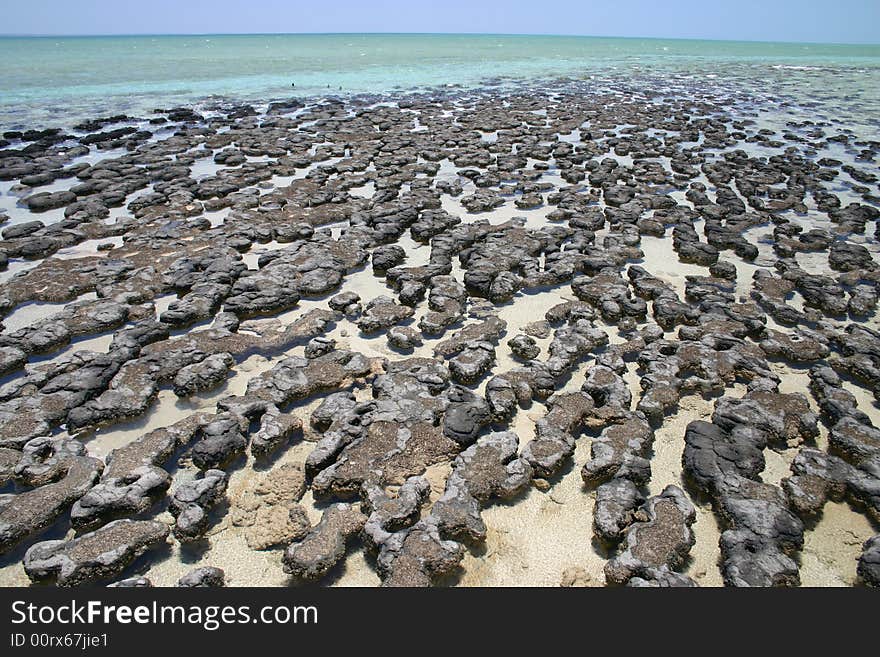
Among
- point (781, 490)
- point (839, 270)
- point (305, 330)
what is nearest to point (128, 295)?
point (305, 330)

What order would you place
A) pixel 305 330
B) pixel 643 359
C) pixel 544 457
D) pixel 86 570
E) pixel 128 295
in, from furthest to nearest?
pixel 128 295, pixel 305 330, pixel 643 359, pixel 544 457, pixel 86 570

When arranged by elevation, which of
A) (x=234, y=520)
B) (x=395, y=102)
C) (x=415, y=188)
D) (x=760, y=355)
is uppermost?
(x=395, y=102)

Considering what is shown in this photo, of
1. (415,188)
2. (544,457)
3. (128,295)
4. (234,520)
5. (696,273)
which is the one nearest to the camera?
(234,520)

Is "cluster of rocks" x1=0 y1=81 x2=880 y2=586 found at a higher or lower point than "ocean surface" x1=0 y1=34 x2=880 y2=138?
lower

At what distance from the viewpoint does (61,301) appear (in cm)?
749

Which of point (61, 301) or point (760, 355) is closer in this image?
point (760, 355)

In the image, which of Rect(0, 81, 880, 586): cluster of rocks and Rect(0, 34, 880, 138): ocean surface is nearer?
Rect(0, 81, 880, 586): cluster of rocks

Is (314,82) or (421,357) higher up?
(314,82)

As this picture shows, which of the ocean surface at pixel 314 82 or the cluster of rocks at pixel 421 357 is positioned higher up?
the ocean surface at pixel 314 82

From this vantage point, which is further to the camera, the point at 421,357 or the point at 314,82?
the point at 314,82

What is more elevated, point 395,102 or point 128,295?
point 395,102

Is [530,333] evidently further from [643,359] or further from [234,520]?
[234,520]

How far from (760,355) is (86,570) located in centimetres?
732

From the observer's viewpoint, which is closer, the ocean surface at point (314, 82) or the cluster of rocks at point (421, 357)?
the cluster of rocks at point (421, 357)
